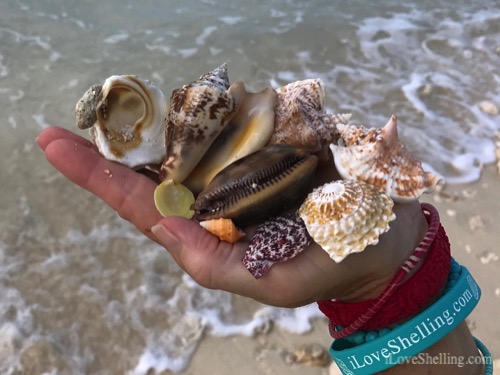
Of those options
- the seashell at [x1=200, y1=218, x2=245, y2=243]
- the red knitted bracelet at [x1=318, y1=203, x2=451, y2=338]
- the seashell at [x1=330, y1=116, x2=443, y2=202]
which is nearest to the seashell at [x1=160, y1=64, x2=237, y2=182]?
the seashell at [x1=200, y1=218, x2=245, y2=243]

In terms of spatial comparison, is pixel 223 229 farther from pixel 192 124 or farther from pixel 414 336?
pixel 414 336

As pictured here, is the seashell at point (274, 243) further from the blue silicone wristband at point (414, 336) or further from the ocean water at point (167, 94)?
the ocean water at point (167, 94)

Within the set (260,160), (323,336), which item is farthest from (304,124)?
(323,336)

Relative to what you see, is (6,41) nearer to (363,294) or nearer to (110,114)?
(110,114)

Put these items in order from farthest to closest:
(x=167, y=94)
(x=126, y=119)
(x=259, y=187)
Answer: (x=167, y=94) → (x=126, y=119) → (x=259, y=187)

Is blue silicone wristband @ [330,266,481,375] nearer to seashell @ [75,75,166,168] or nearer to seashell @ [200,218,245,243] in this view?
seashell @ [200,218,245,243]

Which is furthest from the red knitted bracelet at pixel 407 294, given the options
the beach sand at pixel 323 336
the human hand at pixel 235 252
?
the beach sand at pixel 323 336

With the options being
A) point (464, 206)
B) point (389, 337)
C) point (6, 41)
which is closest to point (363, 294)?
point (389, 337)
